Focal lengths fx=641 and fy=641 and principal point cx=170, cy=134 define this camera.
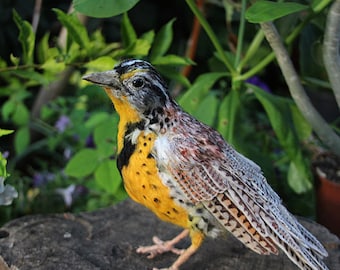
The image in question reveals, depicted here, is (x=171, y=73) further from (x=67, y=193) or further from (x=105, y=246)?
(x=67, y=193)

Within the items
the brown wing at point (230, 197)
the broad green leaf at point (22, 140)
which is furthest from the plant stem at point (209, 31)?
the broad green leaf at point (22, 140)

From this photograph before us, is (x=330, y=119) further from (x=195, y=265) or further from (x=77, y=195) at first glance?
(x=195, y=265)

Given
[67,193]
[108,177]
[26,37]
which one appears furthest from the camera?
[67,193]

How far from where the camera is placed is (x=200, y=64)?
3.82 m

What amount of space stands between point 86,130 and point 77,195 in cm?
28

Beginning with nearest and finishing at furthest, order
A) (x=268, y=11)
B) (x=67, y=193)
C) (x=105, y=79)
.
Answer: (x=105, y=79), (x=268, y=11), (x=67, y=193)

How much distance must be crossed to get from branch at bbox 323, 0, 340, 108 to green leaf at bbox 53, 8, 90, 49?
29.3 inches

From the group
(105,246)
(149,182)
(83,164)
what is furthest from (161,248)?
(83,164)

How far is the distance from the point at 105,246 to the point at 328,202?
939 mm

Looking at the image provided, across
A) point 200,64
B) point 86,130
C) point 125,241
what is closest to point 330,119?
point 200,64

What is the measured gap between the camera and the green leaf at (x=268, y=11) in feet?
5.48

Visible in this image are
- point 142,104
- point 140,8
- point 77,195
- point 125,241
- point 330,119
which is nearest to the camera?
point 142,104

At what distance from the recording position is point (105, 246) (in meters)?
1.90

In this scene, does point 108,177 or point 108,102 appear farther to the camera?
point 108,102
